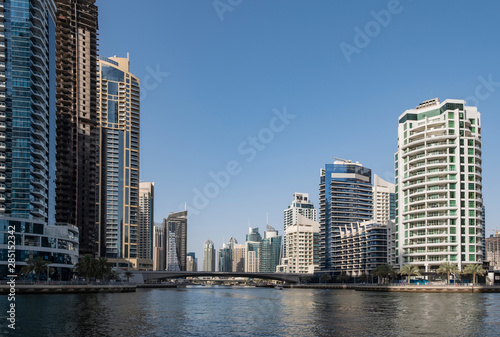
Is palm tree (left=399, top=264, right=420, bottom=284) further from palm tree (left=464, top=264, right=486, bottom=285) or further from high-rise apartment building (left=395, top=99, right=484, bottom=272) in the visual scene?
palm tree (left=464, top=264, right=486, bottom=285)

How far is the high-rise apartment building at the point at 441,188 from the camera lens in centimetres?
17575

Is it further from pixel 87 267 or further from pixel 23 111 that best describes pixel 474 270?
pixel 23 111

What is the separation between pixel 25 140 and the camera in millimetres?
157875

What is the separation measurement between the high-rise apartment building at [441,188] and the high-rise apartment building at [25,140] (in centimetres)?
11641

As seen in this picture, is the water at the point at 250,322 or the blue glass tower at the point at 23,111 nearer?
the water at the point at 250,322

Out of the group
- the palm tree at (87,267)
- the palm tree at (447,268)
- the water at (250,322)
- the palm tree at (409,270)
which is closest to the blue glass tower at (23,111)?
the palm tree at (87,267)

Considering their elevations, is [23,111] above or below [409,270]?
above

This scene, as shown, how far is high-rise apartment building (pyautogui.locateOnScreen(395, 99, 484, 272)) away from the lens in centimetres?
17575

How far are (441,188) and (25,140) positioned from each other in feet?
432

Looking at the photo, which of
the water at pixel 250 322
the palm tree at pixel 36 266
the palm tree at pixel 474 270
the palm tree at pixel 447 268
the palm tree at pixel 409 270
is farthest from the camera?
the palm tree at pixel 409 270

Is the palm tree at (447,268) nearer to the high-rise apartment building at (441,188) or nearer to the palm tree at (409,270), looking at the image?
the high-rise apartment building at (441,188)

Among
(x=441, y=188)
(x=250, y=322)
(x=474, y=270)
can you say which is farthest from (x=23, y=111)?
(x=474, y=270)

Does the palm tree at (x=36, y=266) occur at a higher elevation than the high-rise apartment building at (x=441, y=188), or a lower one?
lower

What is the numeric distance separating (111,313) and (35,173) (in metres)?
93.3
